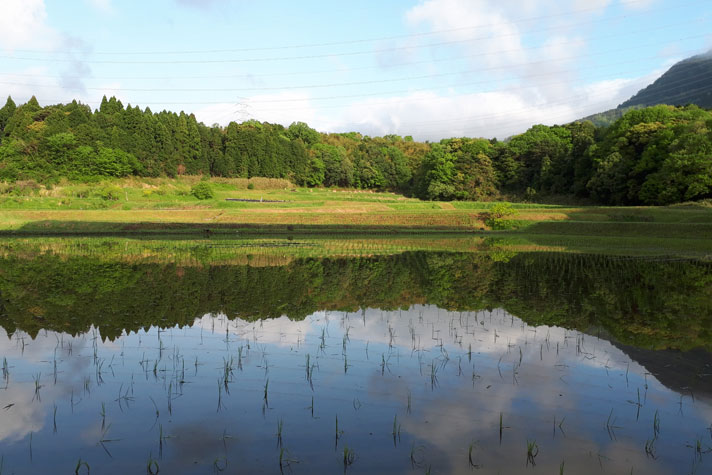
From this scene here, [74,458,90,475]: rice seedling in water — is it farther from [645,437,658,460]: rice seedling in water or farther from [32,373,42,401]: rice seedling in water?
[645,437,658,460]: rice seedling in water

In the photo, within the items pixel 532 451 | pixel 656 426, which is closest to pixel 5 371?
pixel 532 451

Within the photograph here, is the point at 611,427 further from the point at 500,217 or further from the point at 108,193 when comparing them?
the point at 108,193

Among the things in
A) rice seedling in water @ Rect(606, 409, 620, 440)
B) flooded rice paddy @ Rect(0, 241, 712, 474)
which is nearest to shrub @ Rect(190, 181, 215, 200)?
flooded rice paddy @ Rect(0, 241, 712, 474)

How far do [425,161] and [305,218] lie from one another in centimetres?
5143

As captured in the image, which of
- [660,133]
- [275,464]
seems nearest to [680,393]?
[275,464]

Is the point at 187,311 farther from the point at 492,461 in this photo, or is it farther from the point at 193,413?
the point at 492,461

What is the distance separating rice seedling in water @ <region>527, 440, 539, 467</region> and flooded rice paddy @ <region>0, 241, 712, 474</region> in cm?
3

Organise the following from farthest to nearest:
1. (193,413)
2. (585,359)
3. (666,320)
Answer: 1. (666,320)
2. (585,359)
3. (193,413)

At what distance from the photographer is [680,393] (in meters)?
7.67

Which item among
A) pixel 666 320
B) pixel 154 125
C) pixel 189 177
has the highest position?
pixel 154 125

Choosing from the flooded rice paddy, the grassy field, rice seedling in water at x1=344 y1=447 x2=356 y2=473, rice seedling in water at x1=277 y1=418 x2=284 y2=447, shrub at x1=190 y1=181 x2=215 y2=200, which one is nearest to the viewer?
rice seedling in water at x1=344 y1=447 x2=356 y2=473

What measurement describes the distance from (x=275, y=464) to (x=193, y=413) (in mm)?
1894

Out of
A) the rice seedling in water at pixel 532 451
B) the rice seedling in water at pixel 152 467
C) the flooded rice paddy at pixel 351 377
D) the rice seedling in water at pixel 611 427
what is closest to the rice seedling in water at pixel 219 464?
the flooded rice paddy at pixel 351 377

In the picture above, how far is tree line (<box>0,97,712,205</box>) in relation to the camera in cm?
5478
